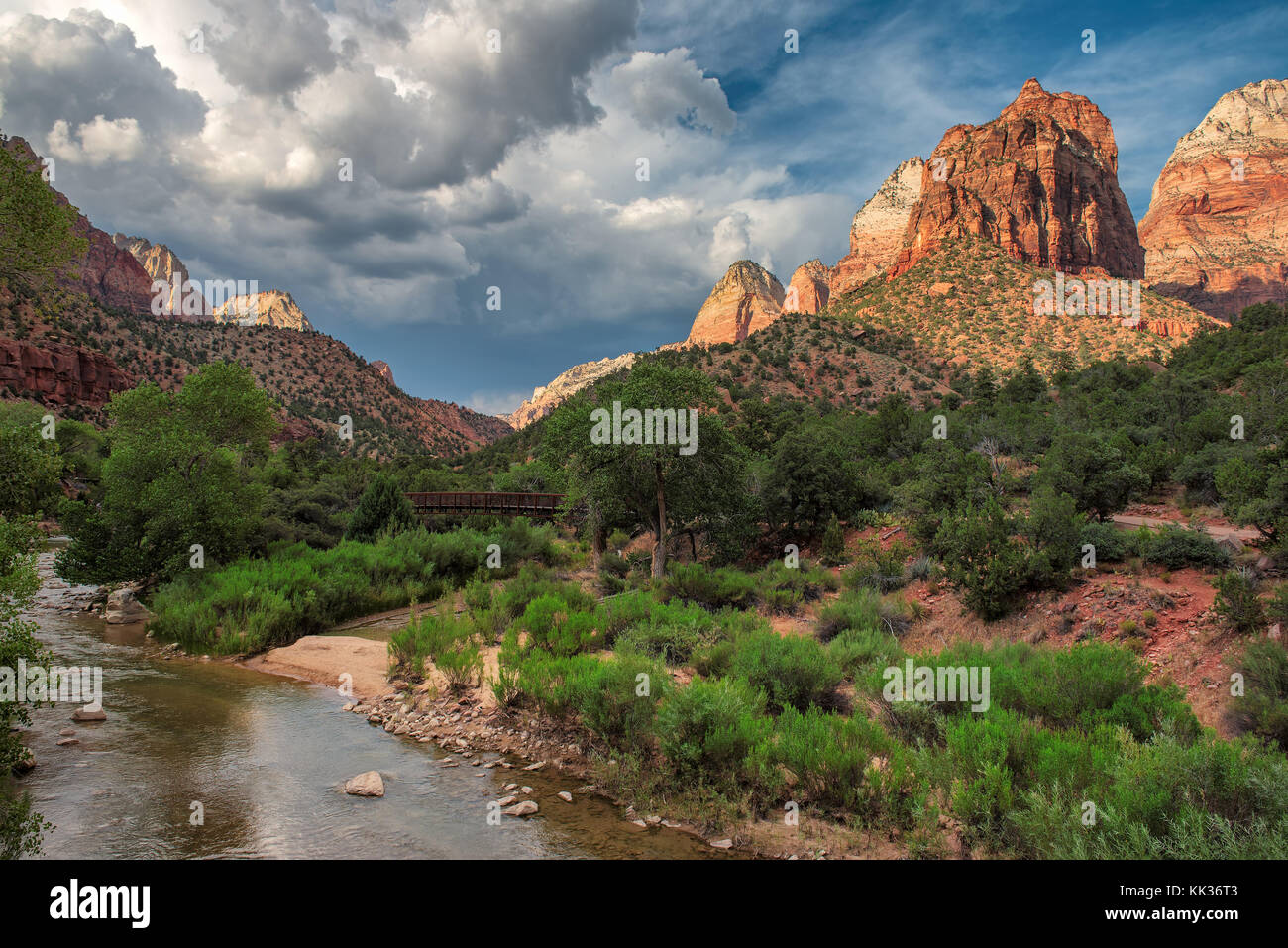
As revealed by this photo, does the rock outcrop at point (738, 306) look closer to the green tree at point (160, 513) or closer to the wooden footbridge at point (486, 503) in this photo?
the wooden footbridge at point (486, 503)

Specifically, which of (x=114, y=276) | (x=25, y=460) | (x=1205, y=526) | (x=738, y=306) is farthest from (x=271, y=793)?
(x=114, y=276)

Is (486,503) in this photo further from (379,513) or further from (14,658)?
(14,658)

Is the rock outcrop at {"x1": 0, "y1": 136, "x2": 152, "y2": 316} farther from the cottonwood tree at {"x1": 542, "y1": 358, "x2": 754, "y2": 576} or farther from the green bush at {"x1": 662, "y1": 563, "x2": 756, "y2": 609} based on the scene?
the green bush at {"x1": 662, "y1": 563, "x2": 756, "y2": 609}

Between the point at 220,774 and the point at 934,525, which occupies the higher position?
the point at 934,525

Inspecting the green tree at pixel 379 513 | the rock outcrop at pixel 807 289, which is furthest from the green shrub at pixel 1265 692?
the rock outcrop at pixel 807 289

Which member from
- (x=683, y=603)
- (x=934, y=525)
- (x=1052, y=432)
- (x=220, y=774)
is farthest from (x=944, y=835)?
(x=1052, y=432)
